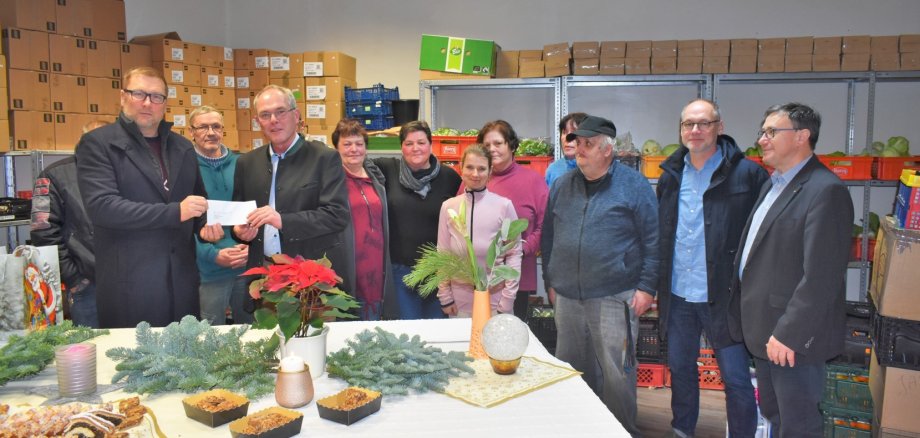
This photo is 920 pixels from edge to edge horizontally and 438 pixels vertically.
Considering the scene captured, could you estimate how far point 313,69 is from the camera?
528 centimetres

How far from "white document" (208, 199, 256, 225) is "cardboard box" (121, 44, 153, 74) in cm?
299

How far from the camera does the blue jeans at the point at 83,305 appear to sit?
3203 mm

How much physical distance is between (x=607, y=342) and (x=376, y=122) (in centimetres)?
312

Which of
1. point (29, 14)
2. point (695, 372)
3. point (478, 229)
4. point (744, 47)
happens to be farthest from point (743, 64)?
point (29, 14)

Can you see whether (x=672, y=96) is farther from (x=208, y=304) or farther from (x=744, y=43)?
(x=208, y=304)

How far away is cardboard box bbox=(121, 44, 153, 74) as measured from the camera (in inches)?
182

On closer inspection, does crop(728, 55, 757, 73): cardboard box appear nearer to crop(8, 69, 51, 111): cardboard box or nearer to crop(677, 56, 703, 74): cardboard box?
crop(677, 56, 703, 74): cardboard box

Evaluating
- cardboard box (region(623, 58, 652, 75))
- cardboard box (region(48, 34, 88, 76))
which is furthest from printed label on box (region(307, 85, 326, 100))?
cardboard box (region(623, 58, 652, 75))

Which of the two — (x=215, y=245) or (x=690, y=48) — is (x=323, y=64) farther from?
(x=690, y=48)

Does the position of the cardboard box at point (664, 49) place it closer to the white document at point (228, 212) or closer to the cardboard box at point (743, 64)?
the cardboard box at point (743, 64)

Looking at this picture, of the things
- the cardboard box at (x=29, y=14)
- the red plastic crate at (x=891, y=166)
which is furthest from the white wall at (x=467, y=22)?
the red plastic crate at (x=891, y=166)

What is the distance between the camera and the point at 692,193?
2.91 m

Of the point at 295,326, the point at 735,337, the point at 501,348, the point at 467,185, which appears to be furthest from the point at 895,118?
the point at 295,326

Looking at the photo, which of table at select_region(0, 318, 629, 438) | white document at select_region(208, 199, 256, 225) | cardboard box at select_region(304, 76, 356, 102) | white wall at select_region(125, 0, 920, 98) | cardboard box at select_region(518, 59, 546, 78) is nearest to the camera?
table at select_region(0, 318, 629, 438)
